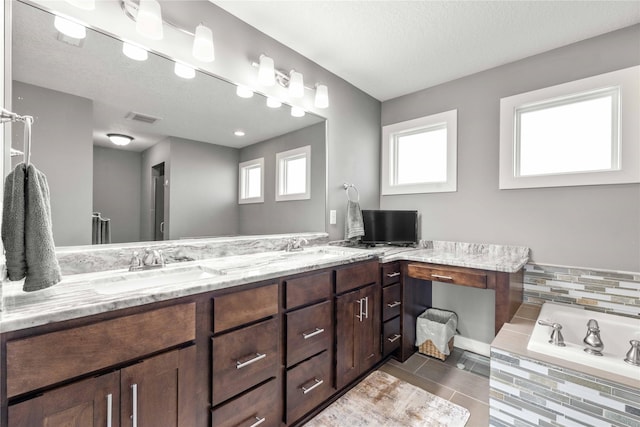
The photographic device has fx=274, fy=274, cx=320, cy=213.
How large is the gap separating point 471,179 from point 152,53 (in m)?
2.47

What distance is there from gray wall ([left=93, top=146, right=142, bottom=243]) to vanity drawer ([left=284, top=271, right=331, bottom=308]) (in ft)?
2.74

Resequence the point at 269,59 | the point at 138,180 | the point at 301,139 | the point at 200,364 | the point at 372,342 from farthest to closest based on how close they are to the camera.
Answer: the point at 301,139
the point at 372,342
the point at 269,59
the point at 138,180
the point at 200,364

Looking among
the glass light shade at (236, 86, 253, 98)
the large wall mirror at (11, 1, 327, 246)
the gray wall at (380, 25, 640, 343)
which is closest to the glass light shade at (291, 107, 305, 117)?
the large wall mirror at (11, 1, 327, 246)

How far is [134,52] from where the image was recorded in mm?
1375

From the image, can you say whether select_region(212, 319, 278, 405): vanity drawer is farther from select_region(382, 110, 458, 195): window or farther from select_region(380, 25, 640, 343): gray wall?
select_region(382, 110, 458, 195): window

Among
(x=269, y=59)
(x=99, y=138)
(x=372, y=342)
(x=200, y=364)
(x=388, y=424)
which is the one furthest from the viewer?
(x=372, y=342)

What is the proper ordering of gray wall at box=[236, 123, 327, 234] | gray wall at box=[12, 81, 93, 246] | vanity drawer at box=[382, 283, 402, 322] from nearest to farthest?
gray wall at box=[12, 81, 93, 246] < gray wall at box=[236, 123, 327, 234] < vanity drawer at box=[382, 283, 402, 322]

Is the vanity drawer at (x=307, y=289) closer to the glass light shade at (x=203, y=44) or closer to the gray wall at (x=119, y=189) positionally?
the gray wall at (x=119, y=189)

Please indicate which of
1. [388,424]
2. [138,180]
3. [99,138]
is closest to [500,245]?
[388,424]

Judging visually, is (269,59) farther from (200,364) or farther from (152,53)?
(200,364)

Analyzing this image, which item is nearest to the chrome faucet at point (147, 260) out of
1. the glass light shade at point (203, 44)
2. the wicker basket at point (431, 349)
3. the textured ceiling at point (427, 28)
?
the glass light shade at point (203, 44)

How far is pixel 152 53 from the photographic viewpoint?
143 centimetres

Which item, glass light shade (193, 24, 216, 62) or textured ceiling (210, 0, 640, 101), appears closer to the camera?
glass light shade (193, 24, 216, 62)

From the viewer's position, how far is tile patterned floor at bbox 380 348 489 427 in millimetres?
1718
